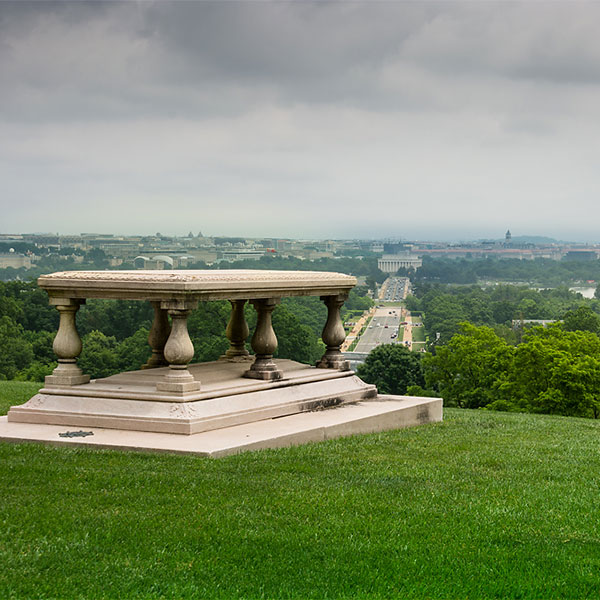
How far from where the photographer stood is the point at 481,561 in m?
6.81

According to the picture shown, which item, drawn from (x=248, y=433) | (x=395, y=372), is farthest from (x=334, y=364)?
(x=395, y=372)

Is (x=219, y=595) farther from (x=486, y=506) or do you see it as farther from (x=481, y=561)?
(x=486, y=506)

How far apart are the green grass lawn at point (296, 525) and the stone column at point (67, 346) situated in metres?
2.12

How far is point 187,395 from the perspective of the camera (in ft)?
38.0

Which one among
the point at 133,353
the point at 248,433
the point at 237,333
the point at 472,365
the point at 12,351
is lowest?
the point at 133,353

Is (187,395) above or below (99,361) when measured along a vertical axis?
above

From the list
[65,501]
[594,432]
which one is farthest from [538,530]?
[594,432]

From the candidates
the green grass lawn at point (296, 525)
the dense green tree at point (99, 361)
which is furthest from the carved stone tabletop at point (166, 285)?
the dense green tree at point (99, 361)

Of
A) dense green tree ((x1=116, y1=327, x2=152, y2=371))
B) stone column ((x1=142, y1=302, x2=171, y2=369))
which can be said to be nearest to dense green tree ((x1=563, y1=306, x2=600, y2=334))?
dense green tree ((x1=116, y1=327, x2=152, y2=371))

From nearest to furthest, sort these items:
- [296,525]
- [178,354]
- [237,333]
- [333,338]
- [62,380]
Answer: [296,525], [178,354], [62,380], [333,338], [237,333]

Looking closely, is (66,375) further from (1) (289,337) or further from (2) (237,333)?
(1) (289,337)

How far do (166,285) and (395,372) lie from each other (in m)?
52.9

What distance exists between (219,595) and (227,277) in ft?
22.3

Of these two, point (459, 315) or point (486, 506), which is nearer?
point (486, 506)
